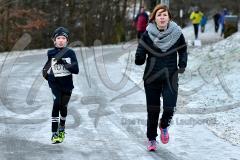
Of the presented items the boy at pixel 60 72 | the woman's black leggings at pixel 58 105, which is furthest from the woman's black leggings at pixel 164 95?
the woman's black leggings at pixel 58 105

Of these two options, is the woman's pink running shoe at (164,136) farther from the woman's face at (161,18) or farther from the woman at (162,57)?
the woman's face at (161,18)

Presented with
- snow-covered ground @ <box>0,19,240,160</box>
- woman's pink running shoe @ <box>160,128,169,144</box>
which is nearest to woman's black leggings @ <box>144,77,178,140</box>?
woman's pink running shoe @ <box>160,128,169,144</box>

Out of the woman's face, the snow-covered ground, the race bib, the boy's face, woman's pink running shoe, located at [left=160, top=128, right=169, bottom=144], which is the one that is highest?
the woman's face

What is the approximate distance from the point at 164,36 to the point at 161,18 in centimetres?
24

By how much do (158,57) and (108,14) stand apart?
35385mm

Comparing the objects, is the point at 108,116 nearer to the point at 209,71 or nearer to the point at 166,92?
the point at 166,92

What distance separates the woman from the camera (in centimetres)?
702

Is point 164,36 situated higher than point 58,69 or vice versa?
point 164,36

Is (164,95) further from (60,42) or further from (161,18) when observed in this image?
(60,42)

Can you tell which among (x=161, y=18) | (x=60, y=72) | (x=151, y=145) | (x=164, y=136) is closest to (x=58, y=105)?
(x=60, y=72)

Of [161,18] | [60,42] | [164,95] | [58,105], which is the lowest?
[58,105]

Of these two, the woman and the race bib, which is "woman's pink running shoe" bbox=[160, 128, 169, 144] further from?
the race bib

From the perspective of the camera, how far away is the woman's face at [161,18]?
6.99m

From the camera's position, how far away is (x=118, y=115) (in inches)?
392
